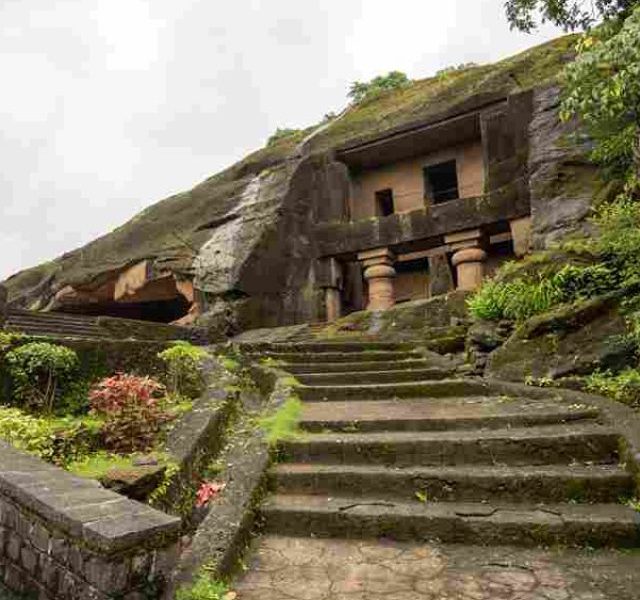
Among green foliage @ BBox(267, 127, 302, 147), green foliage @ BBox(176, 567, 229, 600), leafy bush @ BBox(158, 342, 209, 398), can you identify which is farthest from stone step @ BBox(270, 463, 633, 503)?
green foliage @ BBox(267, 127, 302, 147)

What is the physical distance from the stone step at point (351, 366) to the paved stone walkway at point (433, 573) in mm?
4215

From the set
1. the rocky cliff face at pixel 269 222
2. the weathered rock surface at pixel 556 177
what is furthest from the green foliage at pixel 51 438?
the rocky cliff face at pixel 269 222

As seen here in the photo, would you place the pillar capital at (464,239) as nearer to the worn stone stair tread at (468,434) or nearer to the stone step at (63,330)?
the stone step at (63,330)

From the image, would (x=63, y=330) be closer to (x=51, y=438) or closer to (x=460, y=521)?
(x=51, y=438)

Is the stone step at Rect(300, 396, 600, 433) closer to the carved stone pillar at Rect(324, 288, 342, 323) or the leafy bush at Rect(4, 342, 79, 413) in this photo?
the leafy bush at Rect(4, 342, 79, 413)

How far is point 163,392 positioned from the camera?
21.3 feet

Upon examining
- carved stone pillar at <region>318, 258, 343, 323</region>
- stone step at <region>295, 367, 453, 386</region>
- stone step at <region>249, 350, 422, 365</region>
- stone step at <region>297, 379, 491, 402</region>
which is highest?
carved stone pillar at <region>318, 258, 343, 323</region>

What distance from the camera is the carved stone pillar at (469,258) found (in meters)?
13.9

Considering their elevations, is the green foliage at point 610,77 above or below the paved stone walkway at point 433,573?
above

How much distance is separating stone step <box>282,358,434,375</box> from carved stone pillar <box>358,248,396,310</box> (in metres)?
7.30

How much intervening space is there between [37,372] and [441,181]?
594 inches

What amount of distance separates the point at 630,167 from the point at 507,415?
18.2 ft

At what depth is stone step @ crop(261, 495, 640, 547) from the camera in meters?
3.12

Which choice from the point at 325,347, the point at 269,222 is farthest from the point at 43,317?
the point at 325,347
